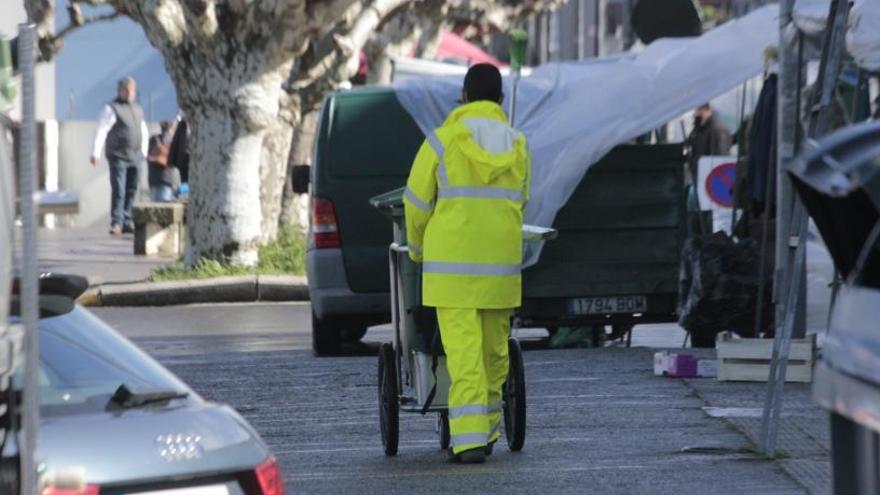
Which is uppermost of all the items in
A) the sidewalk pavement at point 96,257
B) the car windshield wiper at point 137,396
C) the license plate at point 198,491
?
the car windshield wiper at point 137,396

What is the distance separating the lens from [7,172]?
4.40 meters

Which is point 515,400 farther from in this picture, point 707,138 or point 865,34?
point 707,138

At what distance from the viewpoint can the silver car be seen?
14.9 ft

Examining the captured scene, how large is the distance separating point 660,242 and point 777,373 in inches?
195

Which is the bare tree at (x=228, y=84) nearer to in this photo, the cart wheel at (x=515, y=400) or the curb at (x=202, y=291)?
the curb at (x=202, y=291)

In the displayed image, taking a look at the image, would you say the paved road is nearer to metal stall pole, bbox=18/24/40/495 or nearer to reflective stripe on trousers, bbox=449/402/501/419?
reflective stripe on trousers, bbox=449/402/501/419

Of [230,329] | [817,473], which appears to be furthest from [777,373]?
[230,329]

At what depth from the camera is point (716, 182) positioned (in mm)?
16406

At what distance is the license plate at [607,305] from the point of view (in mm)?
14766

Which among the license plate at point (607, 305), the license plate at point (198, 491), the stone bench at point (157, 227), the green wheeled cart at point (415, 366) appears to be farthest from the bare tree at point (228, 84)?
the license plate at point (198, 491)

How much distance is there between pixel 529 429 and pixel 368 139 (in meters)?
4.72

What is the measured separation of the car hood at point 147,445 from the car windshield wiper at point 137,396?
7 cm

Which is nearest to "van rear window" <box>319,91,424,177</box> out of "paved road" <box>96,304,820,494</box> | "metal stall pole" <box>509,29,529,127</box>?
"paved road" <box>96,304,820,494</box>

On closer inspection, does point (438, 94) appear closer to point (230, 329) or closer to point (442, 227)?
point (230, 329)
